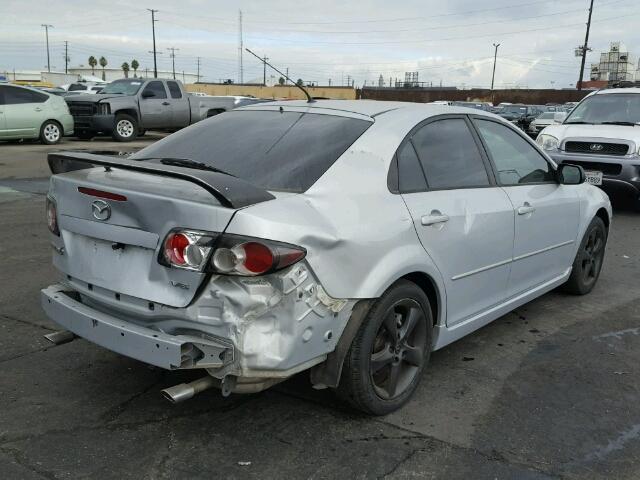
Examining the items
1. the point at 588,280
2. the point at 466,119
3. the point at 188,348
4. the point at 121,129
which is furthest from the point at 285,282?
the point at 121,129

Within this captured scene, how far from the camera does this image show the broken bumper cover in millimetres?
2557

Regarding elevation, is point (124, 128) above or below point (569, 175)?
below

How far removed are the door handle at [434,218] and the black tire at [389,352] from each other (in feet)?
1.11

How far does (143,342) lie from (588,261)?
4.22 meters

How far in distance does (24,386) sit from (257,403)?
1327 millimetres

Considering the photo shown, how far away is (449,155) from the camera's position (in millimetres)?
3750

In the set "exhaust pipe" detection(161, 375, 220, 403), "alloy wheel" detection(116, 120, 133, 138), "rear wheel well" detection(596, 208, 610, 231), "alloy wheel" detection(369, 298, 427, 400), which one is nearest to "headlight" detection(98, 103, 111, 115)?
"alloy wheel" detection(116, 120, 133, 138)

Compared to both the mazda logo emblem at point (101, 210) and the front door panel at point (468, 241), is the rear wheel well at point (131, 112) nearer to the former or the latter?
the front door panel at point (468, 241)

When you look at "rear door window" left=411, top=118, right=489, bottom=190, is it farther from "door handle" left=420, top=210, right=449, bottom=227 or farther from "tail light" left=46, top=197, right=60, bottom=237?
"tail light" left=46, top=197, right=60, bottom=237

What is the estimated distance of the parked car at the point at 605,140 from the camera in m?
9.19

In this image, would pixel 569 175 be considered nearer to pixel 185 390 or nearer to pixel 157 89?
pixel 185 390

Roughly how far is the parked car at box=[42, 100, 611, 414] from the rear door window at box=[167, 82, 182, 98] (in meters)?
16.4

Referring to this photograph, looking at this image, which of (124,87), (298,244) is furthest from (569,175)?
(124,87)

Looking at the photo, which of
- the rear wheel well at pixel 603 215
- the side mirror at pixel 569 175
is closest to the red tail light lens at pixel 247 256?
the side mirror at pixel 569 175
